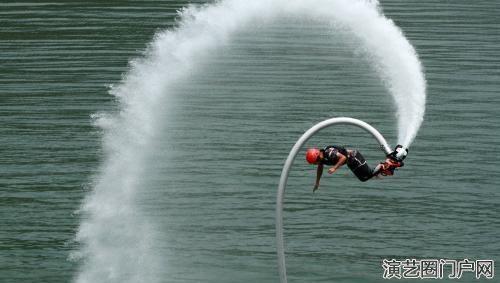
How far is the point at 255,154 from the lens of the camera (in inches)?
2418

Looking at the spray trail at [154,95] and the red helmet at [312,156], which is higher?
the spray trail at [154,95]

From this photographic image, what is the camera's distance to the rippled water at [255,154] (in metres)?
49.2

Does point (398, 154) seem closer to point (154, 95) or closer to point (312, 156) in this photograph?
point (312, 156)

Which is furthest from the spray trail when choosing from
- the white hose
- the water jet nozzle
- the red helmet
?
the white hose

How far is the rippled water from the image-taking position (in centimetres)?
4925

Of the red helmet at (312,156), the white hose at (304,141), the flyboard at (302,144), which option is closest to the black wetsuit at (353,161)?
the red helmet at (312,156)

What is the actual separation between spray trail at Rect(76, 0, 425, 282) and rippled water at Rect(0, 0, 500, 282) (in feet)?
3.65

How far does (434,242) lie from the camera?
50344 millimetres

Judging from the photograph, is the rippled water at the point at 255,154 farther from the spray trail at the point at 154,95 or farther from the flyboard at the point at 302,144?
the flyboard at the point at 302,144

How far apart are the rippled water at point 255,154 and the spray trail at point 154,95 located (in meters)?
1.11

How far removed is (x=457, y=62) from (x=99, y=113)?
93.2 feet

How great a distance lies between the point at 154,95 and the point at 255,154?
14.8 m

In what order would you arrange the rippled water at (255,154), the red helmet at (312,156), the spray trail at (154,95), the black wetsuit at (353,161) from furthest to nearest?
the rippled water at (255,154) < the spray trail at (154,95) < the black wetsuit at (353,161) < the red helmet at (312,156)

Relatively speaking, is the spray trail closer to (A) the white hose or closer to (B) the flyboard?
(B) the flyboard
